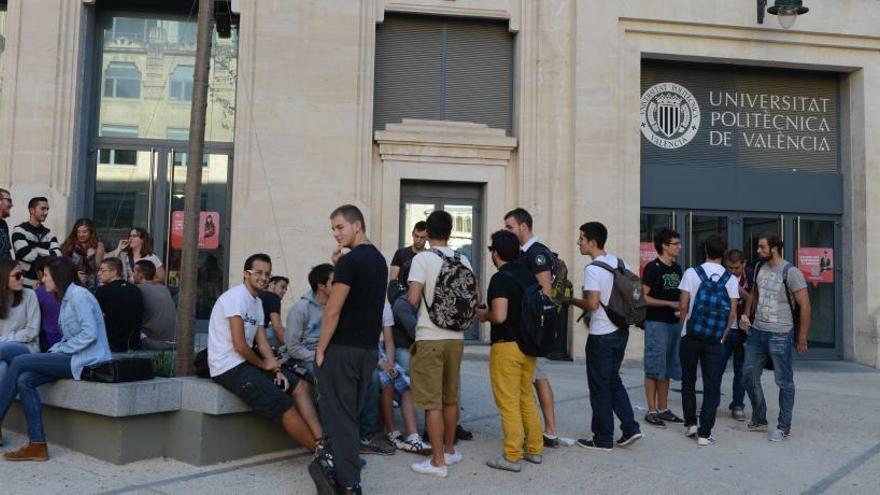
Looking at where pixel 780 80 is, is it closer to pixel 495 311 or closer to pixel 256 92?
pixel 256 92

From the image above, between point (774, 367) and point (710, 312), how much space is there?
1.01 meters

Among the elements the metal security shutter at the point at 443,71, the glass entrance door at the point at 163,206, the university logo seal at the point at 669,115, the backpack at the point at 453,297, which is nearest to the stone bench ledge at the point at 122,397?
the backpack at the point at 453,297

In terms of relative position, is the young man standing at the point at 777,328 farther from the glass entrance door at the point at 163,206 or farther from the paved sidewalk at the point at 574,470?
the glass entrance door at the point at 163,206

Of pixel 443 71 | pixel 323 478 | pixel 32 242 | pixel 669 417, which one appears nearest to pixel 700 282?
pixel 669 417

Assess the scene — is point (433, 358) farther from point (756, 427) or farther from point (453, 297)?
point (756, 427)

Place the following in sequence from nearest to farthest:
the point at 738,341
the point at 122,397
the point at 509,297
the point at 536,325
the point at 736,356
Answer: the point at 122,397 < the point at 536,325 < the point at 509,297 < the point at 738,341 < the point at 736,356

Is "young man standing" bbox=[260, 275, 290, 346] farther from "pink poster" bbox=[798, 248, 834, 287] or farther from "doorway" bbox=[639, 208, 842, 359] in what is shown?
"pink poster" bbox=[798, 248, 834, 287]

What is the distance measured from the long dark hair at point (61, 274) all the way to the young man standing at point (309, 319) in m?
1.68

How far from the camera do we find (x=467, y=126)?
479 inches

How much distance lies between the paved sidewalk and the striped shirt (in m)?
2.36

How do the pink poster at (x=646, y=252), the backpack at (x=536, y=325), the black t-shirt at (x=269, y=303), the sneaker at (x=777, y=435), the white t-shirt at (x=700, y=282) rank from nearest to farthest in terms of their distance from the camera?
the backpack at (x=536, y=325) < the white t-shirt at (x=700, y=282) < the sneaker at (x=777, y=435) < the black t-shirt at (x=269, y=303) < the pink poster at (x=646, y=252)

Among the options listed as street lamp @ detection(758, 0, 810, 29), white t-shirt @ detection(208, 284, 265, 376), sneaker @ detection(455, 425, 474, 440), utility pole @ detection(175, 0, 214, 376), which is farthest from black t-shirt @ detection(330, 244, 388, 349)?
street lamp @ detection(758, 0, 810, 29)

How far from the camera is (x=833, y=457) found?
6203 mm

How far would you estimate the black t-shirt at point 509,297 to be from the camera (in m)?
5.48
